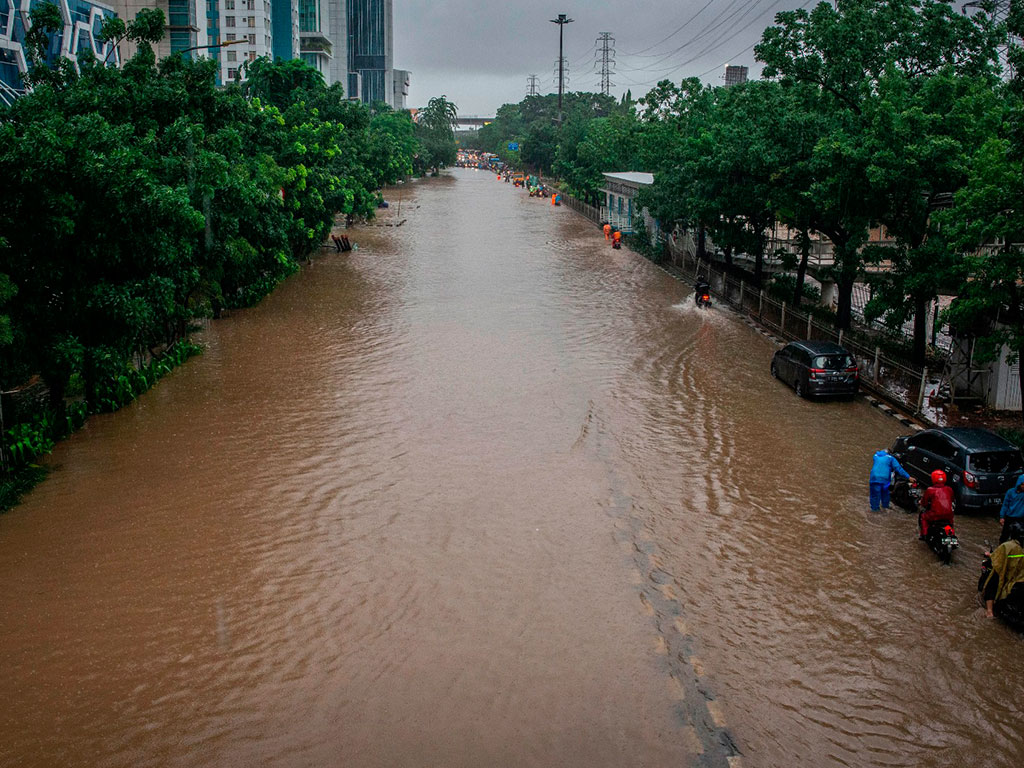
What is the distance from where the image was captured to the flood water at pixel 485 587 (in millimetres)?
9938

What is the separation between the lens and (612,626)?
39.9ft

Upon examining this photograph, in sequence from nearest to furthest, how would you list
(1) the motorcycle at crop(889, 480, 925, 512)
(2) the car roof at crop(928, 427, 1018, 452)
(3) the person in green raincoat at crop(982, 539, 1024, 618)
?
(3) the person in green raincoat at crop(982, 539, 1024, 618) < (2) the car roof at crop(928, 427, 1018, 452) < (1) the motorcycle at crop(889, 480, 925, 512)

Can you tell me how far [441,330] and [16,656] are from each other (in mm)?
20552

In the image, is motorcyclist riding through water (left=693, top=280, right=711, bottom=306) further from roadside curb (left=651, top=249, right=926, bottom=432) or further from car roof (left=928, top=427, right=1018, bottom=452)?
car roof (left=928, top=427, right=1018, bottom=452)

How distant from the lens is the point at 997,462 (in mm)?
15586

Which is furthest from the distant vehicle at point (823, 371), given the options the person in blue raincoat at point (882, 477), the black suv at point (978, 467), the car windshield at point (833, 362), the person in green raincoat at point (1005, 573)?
the person in green raincoat at point (1005, 573)

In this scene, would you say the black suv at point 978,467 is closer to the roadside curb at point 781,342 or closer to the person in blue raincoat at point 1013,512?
the person in blue raincoat at point 1013,512

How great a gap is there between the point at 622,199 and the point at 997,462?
1930 inches

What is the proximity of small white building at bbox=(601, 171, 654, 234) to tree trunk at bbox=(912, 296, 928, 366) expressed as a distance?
31.2 m

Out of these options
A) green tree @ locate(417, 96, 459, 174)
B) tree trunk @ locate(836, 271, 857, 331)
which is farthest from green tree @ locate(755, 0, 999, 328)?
green tree @ locate(417, 96, 459, 174)

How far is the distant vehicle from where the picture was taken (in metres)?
22.6

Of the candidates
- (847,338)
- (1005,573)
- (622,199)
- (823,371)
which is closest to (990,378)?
(823,371)

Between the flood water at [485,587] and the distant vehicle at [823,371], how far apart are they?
16.5 inches

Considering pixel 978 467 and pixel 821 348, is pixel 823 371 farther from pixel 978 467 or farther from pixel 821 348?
pixel 978 467
